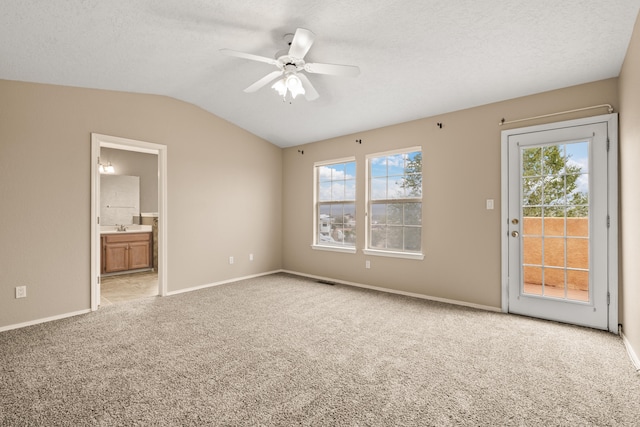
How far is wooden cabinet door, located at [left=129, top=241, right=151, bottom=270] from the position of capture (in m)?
5.98

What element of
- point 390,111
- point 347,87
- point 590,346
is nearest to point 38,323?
point 347,87

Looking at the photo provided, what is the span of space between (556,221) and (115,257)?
6758 mm

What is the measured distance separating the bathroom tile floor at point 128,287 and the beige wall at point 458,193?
125 inches

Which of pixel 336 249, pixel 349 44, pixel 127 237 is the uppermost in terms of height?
pixel 349 44

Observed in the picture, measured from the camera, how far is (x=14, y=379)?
2.16 m

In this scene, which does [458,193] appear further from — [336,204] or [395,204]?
[336,204]

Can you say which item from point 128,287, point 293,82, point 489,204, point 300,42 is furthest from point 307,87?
point 128,287

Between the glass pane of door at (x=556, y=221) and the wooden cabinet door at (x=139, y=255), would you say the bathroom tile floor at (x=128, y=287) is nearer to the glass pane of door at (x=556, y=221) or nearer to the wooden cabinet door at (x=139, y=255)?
the wooden cabinet door at (x=139, y=255)

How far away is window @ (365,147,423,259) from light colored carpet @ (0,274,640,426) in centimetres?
125

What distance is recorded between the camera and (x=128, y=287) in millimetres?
4945

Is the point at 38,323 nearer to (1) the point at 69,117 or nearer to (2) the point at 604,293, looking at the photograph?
(1) the point at 69,117

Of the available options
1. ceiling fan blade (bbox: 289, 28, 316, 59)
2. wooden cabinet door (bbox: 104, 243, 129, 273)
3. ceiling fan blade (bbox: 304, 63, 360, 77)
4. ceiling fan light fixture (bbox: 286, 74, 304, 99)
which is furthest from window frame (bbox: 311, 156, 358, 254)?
wooden cabinet door (bbox: 104, 243, 129, 273)

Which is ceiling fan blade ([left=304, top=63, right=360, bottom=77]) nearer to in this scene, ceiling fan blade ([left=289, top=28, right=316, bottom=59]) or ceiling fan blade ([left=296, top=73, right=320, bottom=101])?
ceiling fan blade ([left=289, top=28, right=316, bottom=59])

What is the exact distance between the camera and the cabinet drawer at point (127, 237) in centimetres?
567
